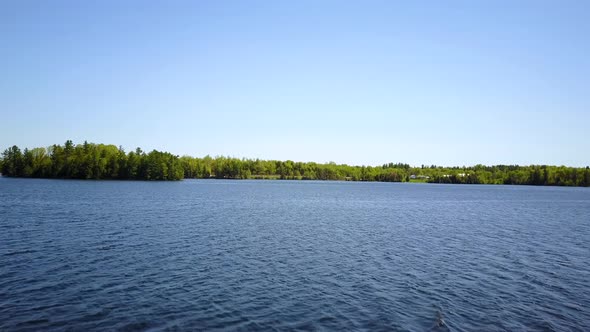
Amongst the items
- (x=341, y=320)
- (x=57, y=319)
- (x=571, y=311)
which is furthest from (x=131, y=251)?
(x=571, y=311)

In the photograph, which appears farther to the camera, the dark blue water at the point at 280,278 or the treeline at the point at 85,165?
the treeline at the point at 85,165

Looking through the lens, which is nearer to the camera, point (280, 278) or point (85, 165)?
point (280, 278)

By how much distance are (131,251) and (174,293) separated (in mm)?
12611

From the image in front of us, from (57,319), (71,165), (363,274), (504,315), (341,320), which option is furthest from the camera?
(71,165)

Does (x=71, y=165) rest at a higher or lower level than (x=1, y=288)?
higher

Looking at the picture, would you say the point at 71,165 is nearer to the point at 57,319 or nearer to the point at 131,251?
the point at 131,251

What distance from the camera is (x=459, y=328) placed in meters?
19.1

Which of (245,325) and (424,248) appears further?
(424,248)

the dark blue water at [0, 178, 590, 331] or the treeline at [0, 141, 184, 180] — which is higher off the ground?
the treeline at [0, 141, 184, 180]

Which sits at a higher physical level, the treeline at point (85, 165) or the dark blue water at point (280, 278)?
the treeline at point (85, 165)

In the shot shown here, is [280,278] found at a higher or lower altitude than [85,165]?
lower

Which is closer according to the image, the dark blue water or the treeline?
the dark blue water

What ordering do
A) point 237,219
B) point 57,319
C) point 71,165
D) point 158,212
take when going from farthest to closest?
point 71,165 < point 158,212 < point 237,219 < point 57,319

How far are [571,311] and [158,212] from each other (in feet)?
179
